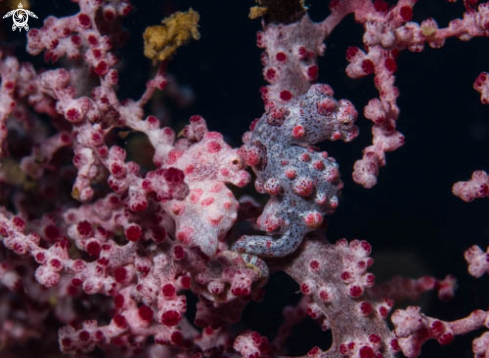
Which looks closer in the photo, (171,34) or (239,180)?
(239,180)

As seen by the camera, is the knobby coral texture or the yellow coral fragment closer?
the knobby coral texture

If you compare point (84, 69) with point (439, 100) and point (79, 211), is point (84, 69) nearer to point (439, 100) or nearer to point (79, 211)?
point (79, 211)

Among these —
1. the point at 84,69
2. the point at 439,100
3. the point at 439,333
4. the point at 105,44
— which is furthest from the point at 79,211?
the point at 439,100

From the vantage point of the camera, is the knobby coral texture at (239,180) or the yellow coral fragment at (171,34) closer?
the knobby coral texture at (239,180)

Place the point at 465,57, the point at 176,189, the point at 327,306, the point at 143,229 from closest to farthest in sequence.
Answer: the point at 176,189 < the point at 143,229 < the point at 327,306 < the point at 465,57

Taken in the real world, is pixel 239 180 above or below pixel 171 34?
below
